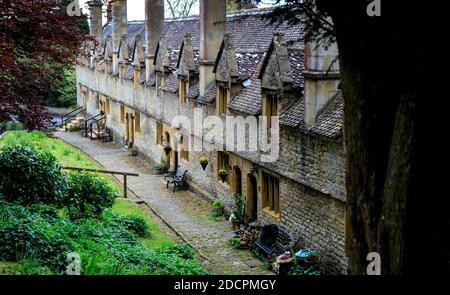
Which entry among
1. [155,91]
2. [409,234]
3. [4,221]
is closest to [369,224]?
[409,234]

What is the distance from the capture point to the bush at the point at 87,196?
18.0m

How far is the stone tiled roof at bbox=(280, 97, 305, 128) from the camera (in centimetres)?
1673

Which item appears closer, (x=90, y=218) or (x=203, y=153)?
(x=90, y=218)

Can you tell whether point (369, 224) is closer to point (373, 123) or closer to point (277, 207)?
point (373, 123)

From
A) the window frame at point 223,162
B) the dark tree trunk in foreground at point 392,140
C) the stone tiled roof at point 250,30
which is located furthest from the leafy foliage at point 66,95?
the dark tree trunk in foreground at point 392,140

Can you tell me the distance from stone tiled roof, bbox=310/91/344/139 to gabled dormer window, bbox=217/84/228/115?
23.3 feet

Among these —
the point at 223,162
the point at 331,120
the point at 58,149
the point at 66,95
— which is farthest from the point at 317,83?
the point at 66,95

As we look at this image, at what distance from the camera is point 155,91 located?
32.5 meters

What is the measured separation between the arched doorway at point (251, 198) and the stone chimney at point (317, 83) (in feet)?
16.5

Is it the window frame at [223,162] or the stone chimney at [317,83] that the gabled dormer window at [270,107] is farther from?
the window frame at [223,162]

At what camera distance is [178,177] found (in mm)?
27578

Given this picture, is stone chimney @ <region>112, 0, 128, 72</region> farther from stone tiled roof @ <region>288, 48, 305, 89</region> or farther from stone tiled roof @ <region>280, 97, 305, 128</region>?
stone tiled roof @ <region>280, 97, 305, 128</region>

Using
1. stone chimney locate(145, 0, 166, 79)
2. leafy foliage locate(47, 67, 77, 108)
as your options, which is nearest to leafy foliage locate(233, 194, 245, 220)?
stone chimney locate(145, 0, 166, 79)
